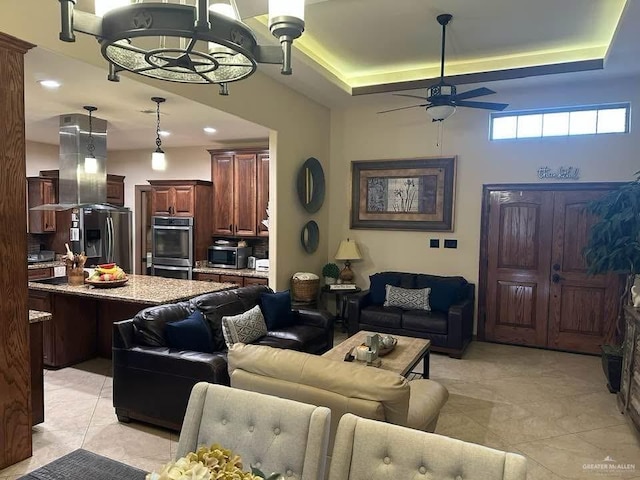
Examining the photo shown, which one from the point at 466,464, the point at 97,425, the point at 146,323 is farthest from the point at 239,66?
the point at 97,425

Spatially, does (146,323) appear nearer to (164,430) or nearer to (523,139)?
(164,430)

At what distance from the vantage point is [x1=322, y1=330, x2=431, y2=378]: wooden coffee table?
3354mm

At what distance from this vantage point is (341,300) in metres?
6.42

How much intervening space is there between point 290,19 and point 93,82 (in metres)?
3.02

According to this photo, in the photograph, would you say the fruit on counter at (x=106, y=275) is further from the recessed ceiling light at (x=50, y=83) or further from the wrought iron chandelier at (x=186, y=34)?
the wrought iron chandelier at (x=186, y=34)

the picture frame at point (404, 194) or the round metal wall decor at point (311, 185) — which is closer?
the round metal wall decor at point (311, 185)

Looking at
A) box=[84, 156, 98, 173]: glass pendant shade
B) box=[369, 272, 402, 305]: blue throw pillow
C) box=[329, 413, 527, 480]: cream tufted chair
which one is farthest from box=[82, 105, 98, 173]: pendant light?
box=[329, 413, 527, 480]: cream tufted chair

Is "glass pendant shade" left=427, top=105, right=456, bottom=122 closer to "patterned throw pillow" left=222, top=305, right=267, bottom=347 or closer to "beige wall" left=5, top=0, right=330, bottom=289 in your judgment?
"beige wall" left=5, top=0, right=330, bottom=289

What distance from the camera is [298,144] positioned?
5.82 metres

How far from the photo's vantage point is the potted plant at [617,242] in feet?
12.4

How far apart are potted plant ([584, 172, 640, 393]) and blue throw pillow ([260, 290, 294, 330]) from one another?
9.68ft

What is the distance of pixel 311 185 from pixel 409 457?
4984 mm

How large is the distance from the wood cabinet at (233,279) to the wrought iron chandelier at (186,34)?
Answer: 4.02 m

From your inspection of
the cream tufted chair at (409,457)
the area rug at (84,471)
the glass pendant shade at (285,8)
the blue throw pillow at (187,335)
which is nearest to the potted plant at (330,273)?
the blue throw pillow at (187,335)
